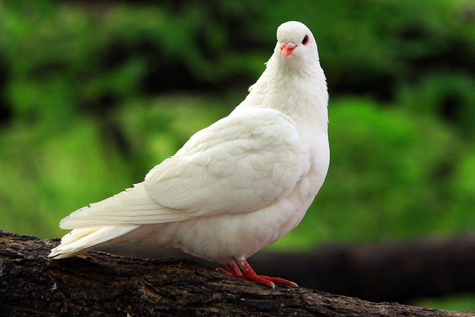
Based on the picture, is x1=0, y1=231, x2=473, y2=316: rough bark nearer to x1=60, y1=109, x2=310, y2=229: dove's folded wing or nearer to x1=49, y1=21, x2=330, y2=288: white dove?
x1=49, y1=21, x2=330, y2=288: white dove

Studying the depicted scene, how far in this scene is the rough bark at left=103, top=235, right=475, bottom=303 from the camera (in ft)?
25.6

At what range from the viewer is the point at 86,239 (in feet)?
12.6

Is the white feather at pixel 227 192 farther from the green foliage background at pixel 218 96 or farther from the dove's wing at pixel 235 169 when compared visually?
the green foliage background at pixel 218 96

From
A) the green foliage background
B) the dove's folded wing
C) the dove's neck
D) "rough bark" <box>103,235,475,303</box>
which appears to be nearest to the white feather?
the dove's folded wing

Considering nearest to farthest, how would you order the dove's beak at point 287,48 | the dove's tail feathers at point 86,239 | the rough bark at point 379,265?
the dove's tail feathers at point 86,239 → the dove's beak at point 287,48 → the rough bark at point 379,265

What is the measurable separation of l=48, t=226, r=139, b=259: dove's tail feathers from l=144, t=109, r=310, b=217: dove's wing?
1.14ft

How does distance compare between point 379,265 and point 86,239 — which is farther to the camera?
point 379,265

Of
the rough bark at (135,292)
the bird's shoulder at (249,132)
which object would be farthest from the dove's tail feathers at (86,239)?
the bird's shoulder at (249,132)

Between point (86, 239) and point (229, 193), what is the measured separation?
1.00m

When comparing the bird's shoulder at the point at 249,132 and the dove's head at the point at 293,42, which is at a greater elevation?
the dove's head at the point at 293,42

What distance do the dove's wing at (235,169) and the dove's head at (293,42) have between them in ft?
1.81

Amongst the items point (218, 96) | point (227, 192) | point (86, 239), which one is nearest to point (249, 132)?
point (227, 192)

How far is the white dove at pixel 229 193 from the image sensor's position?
4.05 m

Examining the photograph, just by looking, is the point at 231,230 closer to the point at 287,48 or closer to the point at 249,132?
the point at 249,132
